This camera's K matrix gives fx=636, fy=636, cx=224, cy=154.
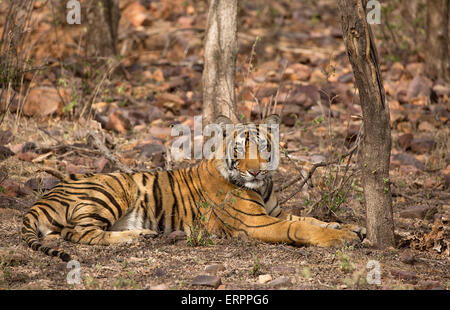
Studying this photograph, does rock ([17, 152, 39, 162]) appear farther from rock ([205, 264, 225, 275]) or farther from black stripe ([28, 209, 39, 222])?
rock ([205, 264, 225, 275])

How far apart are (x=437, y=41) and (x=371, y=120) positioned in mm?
6852

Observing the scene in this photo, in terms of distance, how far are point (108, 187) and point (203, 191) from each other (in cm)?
79

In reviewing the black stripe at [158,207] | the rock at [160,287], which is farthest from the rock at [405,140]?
the rock at [160,287]

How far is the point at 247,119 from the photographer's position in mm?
7945

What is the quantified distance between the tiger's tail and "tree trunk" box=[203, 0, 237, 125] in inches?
109

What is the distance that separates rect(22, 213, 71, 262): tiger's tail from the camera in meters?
4.33

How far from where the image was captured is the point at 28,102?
28.1 ft

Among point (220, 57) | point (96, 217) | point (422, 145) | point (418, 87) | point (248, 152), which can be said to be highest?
point (220, 57)

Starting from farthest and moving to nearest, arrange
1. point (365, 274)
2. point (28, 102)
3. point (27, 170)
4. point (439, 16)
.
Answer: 1. point (439, 16)
2. point (28, 102)
3. point (27, 170)
4. point (365, 274)

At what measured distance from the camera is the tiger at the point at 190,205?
484 centimetres

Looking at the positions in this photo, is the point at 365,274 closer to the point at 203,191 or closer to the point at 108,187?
the point at 203,191

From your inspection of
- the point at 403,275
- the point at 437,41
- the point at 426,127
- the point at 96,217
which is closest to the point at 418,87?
the point at 437,41

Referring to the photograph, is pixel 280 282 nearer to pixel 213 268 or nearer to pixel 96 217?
pixel 213 268
